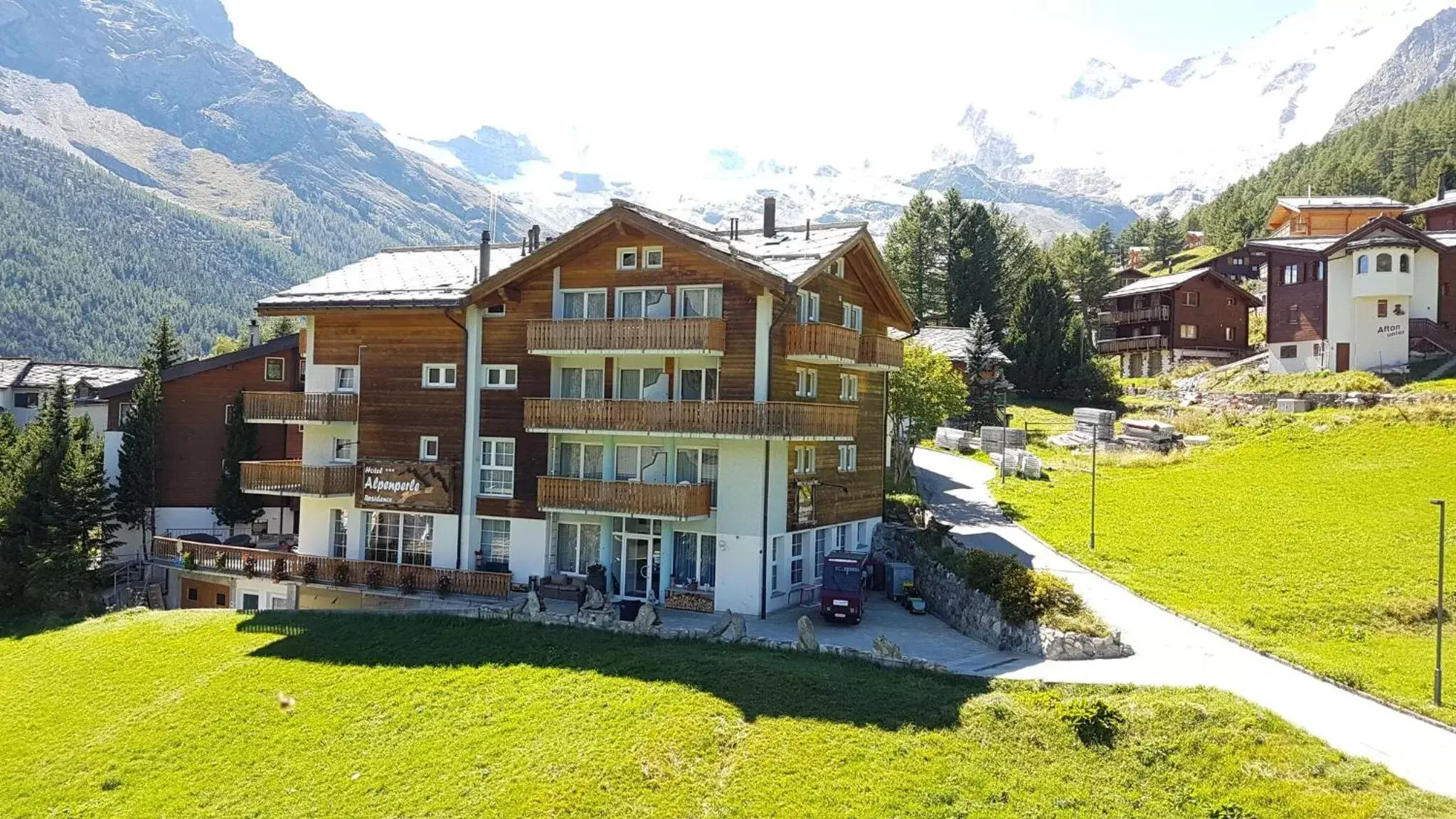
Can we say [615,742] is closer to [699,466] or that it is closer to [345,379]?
[699,466]

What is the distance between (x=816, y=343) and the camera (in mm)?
30984

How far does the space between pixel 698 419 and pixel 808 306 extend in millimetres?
5835

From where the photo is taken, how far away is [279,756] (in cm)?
2264

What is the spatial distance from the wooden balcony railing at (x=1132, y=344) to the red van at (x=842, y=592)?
51.3m

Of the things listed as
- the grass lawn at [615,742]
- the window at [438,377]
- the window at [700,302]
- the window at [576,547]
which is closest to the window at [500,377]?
the window at [438,377]

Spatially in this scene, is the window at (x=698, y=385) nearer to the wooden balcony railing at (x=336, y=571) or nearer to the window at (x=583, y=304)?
the window at (x=583, y=304)

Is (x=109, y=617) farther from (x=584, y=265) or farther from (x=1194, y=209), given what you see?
(x=1194, y=209)

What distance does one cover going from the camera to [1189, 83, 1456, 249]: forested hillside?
368 ft

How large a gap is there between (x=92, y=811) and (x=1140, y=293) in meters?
72.0

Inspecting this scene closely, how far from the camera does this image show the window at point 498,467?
3450 centimetres

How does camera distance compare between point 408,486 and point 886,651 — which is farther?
point 408,486

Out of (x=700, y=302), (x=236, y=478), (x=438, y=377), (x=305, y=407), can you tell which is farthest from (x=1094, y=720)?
(x=236, y=478)

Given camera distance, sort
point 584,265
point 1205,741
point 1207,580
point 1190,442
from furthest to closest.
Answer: point 1190,442 → point 584,265 → point 1207,580 → point 1205,741

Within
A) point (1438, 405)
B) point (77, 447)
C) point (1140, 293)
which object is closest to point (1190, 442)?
point (1438, 405)
